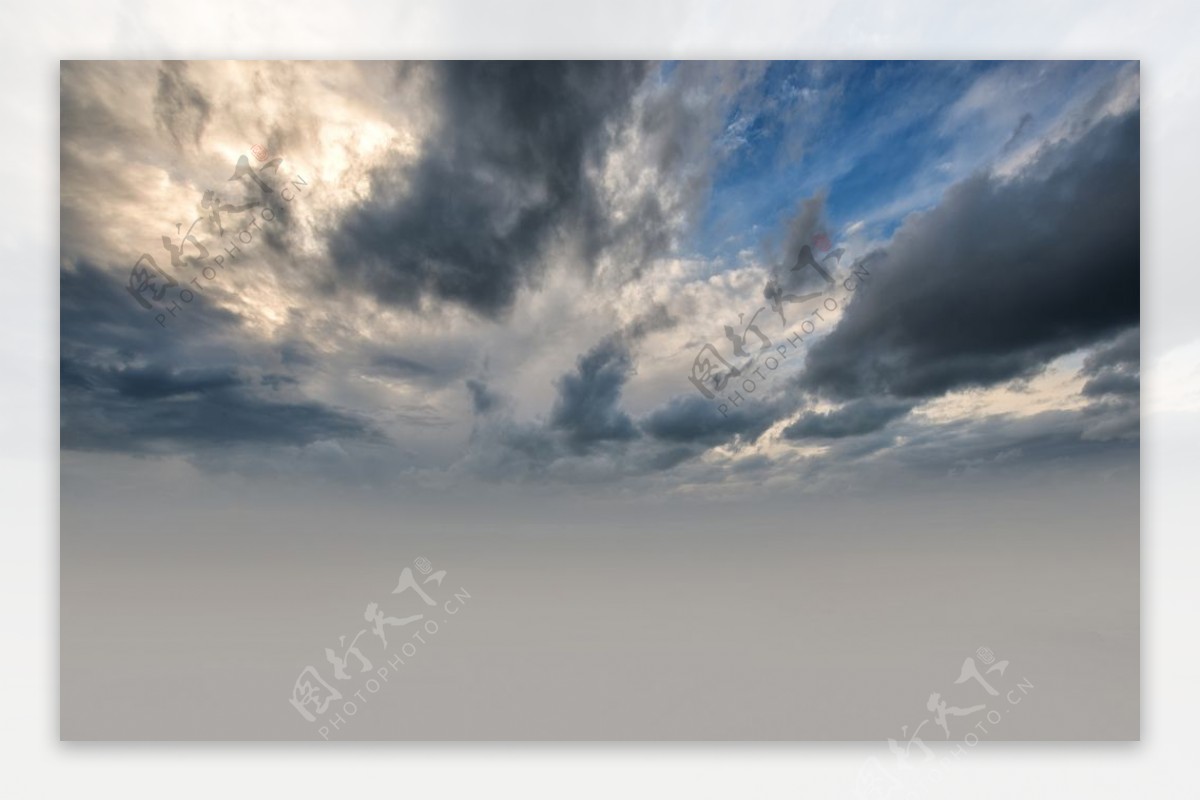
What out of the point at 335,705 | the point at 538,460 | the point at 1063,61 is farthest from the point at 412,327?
the point at 1063,61

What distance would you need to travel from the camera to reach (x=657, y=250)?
12.2 ft

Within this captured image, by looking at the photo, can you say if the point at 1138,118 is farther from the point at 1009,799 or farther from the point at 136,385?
the point at 136,385

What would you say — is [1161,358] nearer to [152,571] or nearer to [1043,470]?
[1043,470]

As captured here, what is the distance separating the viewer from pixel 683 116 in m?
3.69

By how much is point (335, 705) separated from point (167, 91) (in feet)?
10.7

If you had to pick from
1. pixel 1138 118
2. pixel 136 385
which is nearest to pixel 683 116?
pixel 1138 118

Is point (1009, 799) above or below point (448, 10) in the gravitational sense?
below

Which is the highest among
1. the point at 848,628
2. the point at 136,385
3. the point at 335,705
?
the point at 136,385

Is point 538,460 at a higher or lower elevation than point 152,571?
higher

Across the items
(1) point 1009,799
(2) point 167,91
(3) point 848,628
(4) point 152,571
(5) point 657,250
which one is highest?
(2) point 167,91

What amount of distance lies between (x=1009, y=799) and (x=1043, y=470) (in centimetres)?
168

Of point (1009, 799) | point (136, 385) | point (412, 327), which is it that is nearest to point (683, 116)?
point (412, 327)

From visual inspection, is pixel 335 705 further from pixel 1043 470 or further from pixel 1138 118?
pixel 1138 118

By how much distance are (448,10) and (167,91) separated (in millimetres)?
1506
